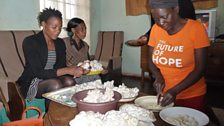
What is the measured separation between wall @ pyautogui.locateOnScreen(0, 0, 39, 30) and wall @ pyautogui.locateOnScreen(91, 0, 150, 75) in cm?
152

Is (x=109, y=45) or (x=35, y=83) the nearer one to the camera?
(x=35, y=83)

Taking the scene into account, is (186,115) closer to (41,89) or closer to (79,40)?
(41,89)

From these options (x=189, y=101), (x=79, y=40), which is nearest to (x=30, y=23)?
(x=79, y=40)

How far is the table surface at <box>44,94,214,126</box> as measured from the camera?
931mm

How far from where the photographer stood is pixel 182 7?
126cm

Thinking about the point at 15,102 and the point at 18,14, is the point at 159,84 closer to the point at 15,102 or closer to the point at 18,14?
the point at 15,102

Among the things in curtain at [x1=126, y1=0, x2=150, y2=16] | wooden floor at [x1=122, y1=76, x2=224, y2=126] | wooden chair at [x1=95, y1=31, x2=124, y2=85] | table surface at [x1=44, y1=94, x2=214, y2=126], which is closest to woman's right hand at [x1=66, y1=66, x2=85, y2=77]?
table surface at [x1=44, y1=94, x2=214, y2=126]

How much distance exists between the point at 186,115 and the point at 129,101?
1.01 feet

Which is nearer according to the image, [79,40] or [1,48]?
[1,48]

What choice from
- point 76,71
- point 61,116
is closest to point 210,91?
point 76,71

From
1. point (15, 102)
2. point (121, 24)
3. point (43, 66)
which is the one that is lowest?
point (15, 102)

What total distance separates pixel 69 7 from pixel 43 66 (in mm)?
1965

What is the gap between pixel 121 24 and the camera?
424 cm

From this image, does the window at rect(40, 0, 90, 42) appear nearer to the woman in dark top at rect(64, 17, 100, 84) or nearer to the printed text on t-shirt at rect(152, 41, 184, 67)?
the woman in dark top at rect(64, 17, 100, 84)
